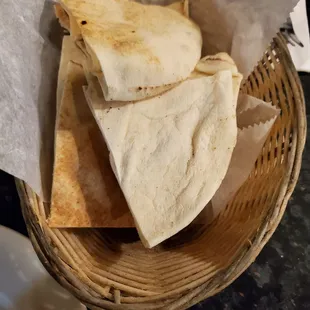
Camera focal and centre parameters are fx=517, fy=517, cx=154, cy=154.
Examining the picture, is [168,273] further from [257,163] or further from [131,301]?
[257,163]

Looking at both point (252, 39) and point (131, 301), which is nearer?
point (131, 301)

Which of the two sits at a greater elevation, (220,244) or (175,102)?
(175,102)

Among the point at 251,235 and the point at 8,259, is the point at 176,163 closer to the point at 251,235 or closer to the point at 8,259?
the point at 251,235

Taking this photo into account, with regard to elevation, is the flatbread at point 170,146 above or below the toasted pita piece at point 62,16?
below

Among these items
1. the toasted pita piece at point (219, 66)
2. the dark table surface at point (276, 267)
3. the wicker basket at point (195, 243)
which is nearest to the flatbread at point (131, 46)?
the toasted pita piece at point (219, 66)

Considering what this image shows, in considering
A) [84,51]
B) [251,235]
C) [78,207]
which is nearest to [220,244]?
[251,235]

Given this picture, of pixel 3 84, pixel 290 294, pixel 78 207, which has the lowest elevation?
pixel 290 294

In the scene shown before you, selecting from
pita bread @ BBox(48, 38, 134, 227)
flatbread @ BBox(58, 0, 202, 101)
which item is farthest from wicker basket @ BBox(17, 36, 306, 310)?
flatbread @ BBox(58, 0, 202, 101)

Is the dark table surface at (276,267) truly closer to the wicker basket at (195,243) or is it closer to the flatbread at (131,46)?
the wicker basket at (195,243)
